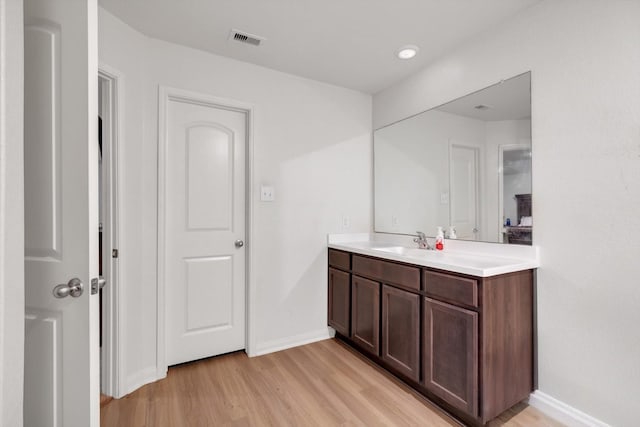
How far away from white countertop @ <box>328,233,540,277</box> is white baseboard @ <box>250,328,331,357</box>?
830mm

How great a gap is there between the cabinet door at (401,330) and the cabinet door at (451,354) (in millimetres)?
73

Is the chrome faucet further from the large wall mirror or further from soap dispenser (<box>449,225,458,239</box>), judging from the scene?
soap dispenser (<box>449,225,458,239</box>)

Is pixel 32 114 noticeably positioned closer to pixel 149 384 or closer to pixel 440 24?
pixel 149 384

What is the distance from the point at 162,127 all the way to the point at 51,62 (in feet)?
3.65

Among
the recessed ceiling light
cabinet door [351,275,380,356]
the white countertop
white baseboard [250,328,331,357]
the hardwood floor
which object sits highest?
the recessed ceiling light

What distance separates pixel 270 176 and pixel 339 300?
126 cm

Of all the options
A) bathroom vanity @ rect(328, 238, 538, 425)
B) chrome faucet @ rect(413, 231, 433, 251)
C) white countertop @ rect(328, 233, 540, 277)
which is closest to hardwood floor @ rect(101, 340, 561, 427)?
bathroom vanity @ rect(328, 238, 538, 425)

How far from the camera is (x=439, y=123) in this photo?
2414mm

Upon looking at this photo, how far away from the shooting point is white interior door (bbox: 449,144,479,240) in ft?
7.08

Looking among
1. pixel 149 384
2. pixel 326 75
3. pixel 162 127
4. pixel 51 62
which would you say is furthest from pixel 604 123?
pixel 149 384

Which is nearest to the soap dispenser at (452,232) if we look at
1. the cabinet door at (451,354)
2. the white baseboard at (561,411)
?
the cabinet door at (451,354)

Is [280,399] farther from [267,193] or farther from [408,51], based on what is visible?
Result: [408,51]

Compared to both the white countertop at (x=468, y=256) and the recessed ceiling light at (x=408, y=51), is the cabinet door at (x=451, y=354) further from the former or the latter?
the recessed ceiling light at (x=408, y=51)

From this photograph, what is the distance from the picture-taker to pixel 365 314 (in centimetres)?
238
